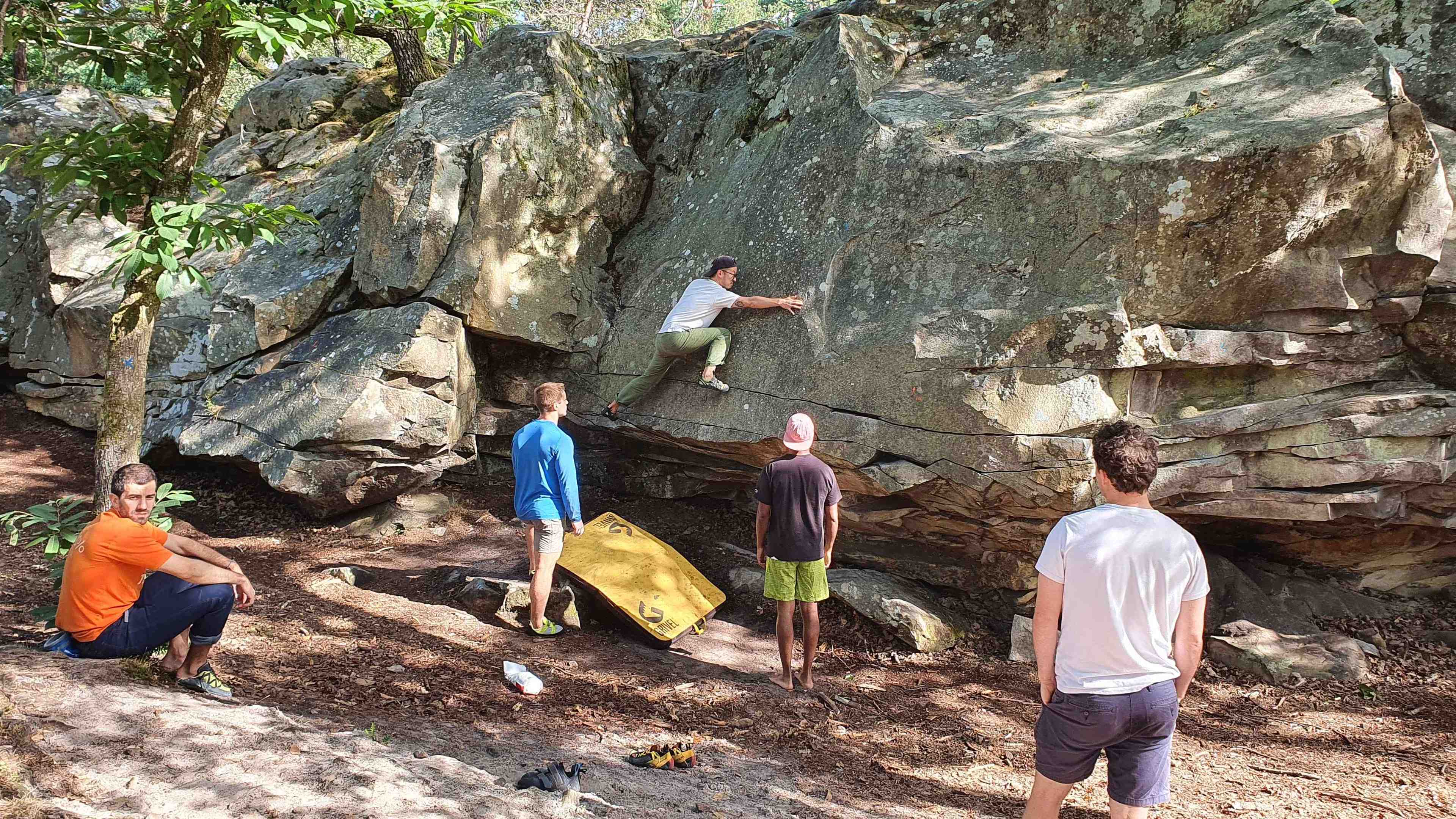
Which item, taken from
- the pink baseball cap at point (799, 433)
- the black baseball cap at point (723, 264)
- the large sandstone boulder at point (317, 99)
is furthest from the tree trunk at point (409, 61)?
the pink baseball cap at point (799, 433)

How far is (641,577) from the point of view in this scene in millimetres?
7426

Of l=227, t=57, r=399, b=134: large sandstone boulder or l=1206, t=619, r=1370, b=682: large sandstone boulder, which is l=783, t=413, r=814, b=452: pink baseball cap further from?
l=227, t=57, r=399, b=134: large sandstone boulder

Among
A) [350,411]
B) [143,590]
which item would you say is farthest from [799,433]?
[350,411]

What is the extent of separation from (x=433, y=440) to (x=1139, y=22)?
25.1ft

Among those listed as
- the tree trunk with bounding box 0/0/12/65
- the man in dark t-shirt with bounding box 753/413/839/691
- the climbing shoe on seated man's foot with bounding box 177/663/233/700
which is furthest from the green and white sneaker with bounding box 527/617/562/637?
the tree trunk with bounding box 0/0/12/65

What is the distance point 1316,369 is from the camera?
672 centimetres

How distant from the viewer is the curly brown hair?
3416 mm

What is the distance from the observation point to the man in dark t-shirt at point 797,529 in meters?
6.08

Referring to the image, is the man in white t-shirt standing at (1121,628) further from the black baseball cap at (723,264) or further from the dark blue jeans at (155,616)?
the black baseball cap at (723,264)

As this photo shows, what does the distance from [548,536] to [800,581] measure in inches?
76.1

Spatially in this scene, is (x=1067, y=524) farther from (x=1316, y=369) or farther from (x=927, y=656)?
(x=1316, y=369)

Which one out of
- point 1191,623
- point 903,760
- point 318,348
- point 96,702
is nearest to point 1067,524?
point 1191,623

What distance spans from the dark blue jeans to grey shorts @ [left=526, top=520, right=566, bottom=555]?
2.30m

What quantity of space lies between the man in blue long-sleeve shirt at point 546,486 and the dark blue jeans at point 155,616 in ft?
7.19
